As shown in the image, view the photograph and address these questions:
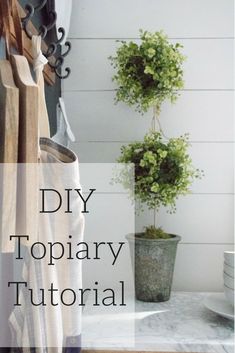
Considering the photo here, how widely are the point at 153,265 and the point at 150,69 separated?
517 mm

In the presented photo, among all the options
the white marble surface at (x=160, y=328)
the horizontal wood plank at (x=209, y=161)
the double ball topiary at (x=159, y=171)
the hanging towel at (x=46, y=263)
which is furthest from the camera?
the horizontal wood plank at (x=209, y=161)

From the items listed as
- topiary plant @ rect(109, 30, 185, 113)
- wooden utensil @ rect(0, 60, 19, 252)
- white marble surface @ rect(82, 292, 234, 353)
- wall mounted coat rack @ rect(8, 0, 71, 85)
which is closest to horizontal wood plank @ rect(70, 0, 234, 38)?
topiary plant @ rect(109, 30, 185, 113)

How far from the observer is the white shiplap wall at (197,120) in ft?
4.46

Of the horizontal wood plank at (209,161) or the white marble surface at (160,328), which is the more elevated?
the horizontal wood plank at (209,161)

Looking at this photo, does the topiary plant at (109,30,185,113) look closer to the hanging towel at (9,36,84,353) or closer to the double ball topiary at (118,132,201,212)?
the double ball topiary at (118,132,201,212)

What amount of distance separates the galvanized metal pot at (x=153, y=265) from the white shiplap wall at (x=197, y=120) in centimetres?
18

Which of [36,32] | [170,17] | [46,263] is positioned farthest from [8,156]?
[170,17]

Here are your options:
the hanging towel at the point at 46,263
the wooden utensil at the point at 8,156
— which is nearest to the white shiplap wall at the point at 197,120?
the hanging towel at the point at 46,263

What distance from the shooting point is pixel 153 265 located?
1.17 metres

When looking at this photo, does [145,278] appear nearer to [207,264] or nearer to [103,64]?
[207,264]

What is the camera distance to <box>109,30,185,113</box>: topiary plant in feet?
3.82

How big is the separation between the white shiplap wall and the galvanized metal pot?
0.61 feet

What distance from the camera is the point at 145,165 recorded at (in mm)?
1140

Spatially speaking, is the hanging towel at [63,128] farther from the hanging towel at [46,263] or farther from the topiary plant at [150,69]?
the hanging towel at [46,263]
